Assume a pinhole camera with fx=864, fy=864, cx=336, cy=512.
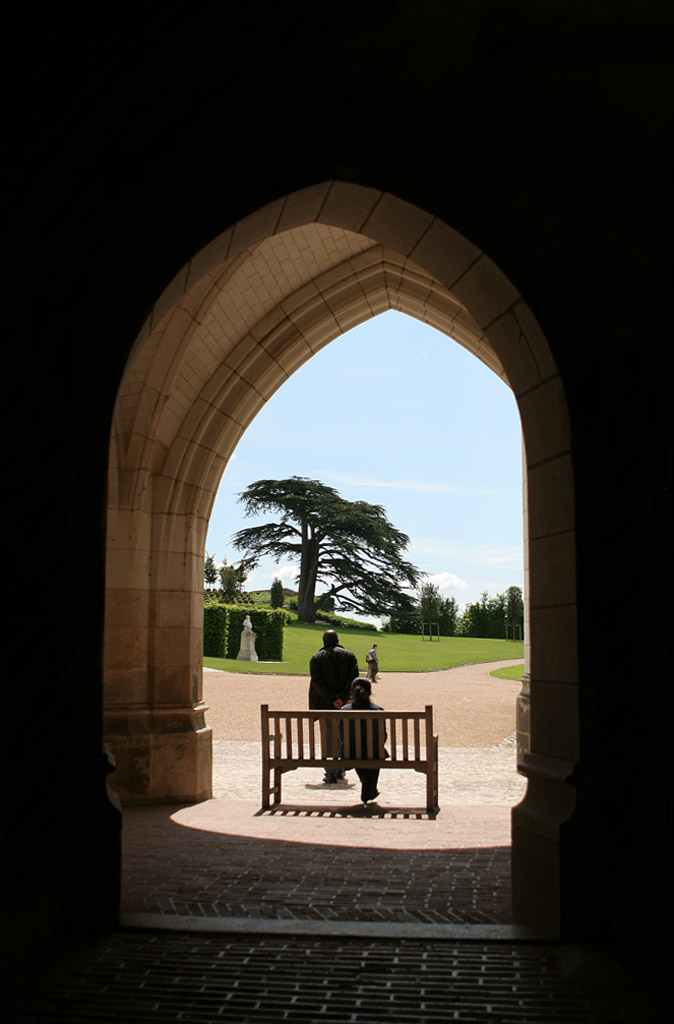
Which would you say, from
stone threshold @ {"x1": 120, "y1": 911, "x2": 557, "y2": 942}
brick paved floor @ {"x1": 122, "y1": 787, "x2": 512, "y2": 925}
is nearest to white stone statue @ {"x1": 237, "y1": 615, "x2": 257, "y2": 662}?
brick paved floor @ {"x1": 122, "y1": 787, "x2": 512, "y2": 925}

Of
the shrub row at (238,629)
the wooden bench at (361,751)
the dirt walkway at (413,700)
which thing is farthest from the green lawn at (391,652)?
the wooden bench at (361,751)

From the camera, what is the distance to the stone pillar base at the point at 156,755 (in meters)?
6.56

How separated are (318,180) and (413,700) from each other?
14.2 meters

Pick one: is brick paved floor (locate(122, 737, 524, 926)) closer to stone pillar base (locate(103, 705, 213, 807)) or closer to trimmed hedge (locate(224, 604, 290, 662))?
stone pillar base (locate(103, 705, 213, 807))

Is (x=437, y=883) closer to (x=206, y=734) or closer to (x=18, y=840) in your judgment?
(x=18, y=840)

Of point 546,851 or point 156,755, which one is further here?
point 156,755

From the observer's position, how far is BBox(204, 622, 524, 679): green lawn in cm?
2412

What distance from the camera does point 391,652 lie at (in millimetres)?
33188

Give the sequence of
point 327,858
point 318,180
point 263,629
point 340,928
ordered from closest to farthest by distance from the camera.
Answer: point 340,928 < point 318,180 < point 327,858 < point 263,629

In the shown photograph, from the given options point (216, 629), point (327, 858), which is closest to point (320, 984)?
point (327, 858)

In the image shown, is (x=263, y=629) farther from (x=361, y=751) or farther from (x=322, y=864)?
(x=322, y=864)

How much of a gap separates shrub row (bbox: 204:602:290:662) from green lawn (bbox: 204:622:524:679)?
2.13 ft

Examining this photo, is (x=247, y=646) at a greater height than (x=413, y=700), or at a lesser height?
greater

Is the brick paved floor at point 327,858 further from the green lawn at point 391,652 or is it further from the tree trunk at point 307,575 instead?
the tree trunk at point 307,575
